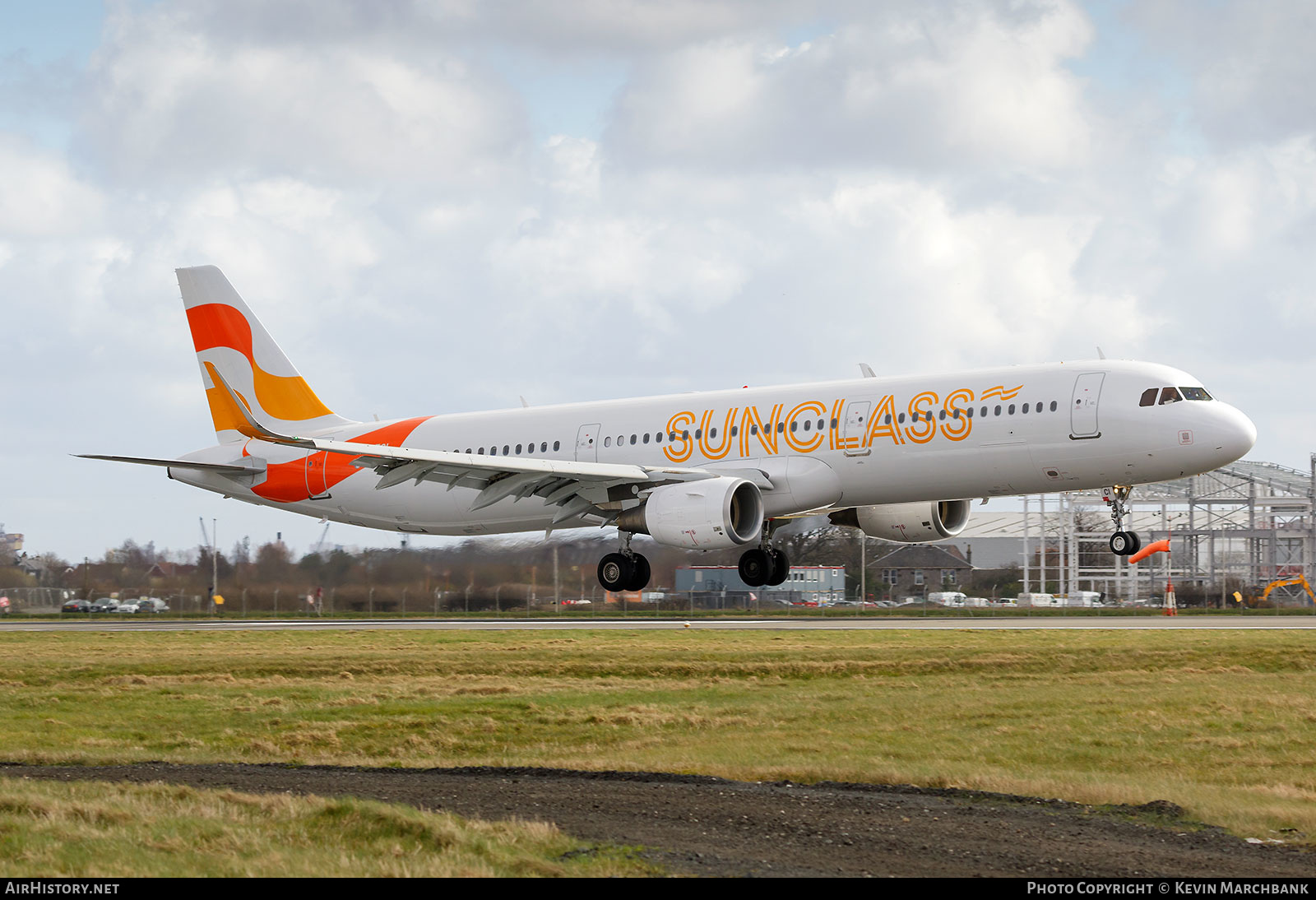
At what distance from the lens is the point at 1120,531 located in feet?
97.3

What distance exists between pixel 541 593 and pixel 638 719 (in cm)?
3086

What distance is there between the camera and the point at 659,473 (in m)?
32.6

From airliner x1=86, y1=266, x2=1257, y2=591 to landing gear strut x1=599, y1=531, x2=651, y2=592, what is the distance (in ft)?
0.18

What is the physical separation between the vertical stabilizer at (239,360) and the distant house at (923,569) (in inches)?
2049

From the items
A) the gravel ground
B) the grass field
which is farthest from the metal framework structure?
the gravel ground

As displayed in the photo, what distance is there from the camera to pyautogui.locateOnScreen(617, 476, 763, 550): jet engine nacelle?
3062 centimetres

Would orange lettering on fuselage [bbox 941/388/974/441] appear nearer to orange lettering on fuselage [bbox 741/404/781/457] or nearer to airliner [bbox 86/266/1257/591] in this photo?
airliner [bbox 86/266/1257/591]

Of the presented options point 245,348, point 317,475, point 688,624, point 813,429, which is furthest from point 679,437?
point 688,624

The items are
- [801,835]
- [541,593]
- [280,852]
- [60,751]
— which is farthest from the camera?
[541,593]

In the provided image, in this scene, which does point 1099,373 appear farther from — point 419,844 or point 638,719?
point 419,844

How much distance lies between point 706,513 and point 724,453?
2583 millimetres

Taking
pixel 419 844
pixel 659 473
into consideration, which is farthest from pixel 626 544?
pixel 419 844

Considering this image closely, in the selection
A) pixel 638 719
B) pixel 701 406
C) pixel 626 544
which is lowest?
pixel 638 719

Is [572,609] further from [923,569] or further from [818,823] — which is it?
[923,569]
